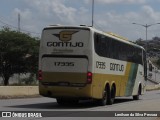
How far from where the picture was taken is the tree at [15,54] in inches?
2131

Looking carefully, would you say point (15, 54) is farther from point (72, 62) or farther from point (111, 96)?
point (72, 62)

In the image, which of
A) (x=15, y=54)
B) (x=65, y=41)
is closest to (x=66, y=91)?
(x=65, y=41)

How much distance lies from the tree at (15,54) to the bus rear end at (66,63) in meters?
31.9

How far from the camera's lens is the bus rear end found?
70.3 ft

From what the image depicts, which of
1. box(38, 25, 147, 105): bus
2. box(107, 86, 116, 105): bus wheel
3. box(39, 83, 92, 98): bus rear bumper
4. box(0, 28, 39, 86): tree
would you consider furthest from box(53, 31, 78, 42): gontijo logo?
box(0, 28, 39, 86): tree

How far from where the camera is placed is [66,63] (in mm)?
21625

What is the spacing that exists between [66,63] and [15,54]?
33.6 metres

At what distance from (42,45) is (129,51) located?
8.13 meters

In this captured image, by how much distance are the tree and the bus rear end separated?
31941 millimetres

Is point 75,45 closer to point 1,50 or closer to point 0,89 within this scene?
point 0,89

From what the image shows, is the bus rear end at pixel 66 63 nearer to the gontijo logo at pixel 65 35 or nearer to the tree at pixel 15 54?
the gontijo logo at pixel 65 35

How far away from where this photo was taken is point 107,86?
24.3 meters

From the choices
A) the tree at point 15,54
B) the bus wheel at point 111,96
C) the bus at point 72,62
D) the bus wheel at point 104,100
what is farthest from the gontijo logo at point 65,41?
the tree at point 15,54

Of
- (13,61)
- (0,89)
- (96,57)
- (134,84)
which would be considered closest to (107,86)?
(96,57)
